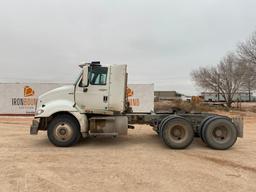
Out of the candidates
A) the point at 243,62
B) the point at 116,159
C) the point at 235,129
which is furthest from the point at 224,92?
the point at 116,159

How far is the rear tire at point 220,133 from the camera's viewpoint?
9820 mm

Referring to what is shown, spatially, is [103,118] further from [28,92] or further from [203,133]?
[28,92]

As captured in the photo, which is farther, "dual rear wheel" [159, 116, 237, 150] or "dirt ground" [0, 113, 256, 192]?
"dual rear wheel" [159, 116, 237, 150]

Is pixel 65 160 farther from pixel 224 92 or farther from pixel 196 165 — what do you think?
pixel 224 92

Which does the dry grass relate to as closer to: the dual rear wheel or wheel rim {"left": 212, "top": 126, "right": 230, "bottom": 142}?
the dual rear wheel

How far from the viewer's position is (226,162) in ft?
26.3

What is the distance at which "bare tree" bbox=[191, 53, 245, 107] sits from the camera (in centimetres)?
4603

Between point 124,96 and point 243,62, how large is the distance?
89.2 feet

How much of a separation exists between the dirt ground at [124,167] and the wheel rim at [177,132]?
495 millimetres

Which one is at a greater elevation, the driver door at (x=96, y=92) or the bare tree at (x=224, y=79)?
the bare tree at (x=224, y=79)

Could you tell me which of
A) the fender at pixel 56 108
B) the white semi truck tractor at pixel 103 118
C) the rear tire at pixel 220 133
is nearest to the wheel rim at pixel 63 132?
the white semi truck tractor at pixel 103 118

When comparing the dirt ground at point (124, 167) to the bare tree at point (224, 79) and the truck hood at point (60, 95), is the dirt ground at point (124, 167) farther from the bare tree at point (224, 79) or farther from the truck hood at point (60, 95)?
the bare tree at point (224, 79)

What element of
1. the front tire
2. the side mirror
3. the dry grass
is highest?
the side mirror

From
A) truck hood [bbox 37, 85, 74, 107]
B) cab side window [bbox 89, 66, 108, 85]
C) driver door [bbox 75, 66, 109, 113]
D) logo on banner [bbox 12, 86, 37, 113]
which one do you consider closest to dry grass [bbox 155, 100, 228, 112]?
driver door [bbox 75, 66, 109, 113]
